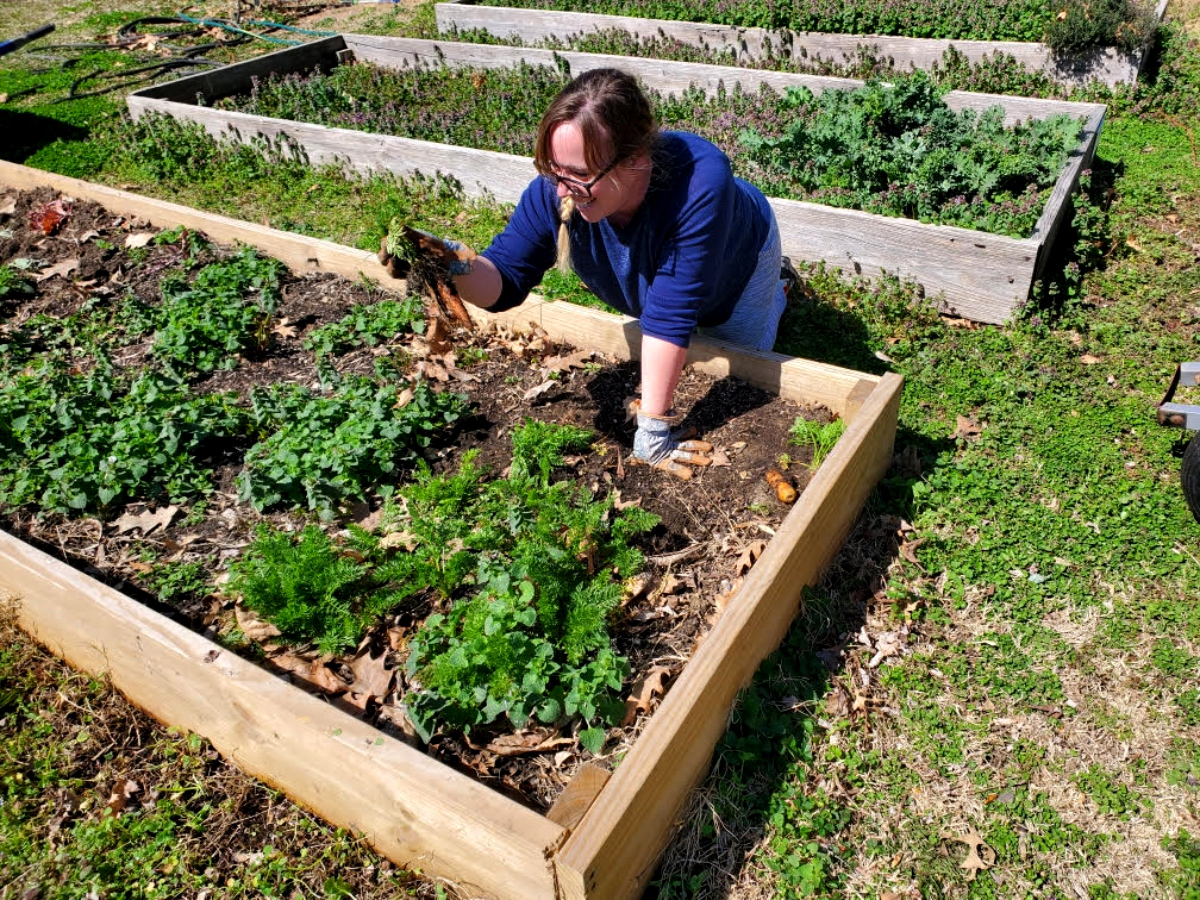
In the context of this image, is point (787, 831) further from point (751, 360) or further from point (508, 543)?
point (751, 360)

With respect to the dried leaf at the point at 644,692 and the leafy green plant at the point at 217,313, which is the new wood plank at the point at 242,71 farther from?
the dried leaf at the point at 644,692

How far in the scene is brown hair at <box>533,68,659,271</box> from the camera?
286 cm

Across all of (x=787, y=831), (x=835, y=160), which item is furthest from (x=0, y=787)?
(x=835, y=160)

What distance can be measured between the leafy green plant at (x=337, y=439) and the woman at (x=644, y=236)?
0.55 meters

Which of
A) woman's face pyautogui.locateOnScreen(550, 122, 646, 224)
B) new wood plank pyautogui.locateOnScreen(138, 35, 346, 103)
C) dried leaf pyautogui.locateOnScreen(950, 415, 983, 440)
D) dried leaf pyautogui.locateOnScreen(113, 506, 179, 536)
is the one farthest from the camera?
new wood plank pyautogui.locateOnScreen(138, 35, 346, 103)

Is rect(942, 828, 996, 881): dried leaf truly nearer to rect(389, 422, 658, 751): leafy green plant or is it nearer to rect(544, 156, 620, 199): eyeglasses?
rect(389, 422, 658, 751): leafy green plant

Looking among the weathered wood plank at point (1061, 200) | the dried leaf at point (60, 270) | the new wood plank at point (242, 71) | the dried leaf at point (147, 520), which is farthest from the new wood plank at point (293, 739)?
the new wood plank at point (242, 71)

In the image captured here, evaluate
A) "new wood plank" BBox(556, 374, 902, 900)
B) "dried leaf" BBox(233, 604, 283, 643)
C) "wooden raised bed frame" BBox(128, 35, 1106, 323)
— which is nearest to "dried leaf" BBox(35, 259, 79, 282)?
"wooden raised bed frame" BBox(128, 35, 1106, 323)

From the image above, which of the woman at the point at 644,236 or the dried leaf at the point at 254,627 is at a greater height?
the woman at the point at 644,236

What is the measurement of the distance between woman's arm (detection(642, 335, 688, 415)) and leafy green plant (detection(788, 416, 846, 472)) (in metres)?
0.56

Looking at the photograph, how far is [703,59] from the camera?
803 cm

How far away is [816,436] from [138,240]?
4.50 meters

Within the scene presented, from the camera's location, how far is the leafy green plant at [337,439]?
3.41 m

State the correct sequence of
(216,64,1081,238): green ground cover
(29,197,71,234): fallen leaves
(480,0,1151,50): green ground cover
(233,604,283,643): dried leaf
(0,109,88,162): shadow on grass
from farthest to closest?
(0,109,88,162): shadow on grass → (480,0,1151,50): green ground cover → (29,197,71,234): fallen leaves → (216,64,1081,238): green ground cover → (233,604,283,643): dried leaf
